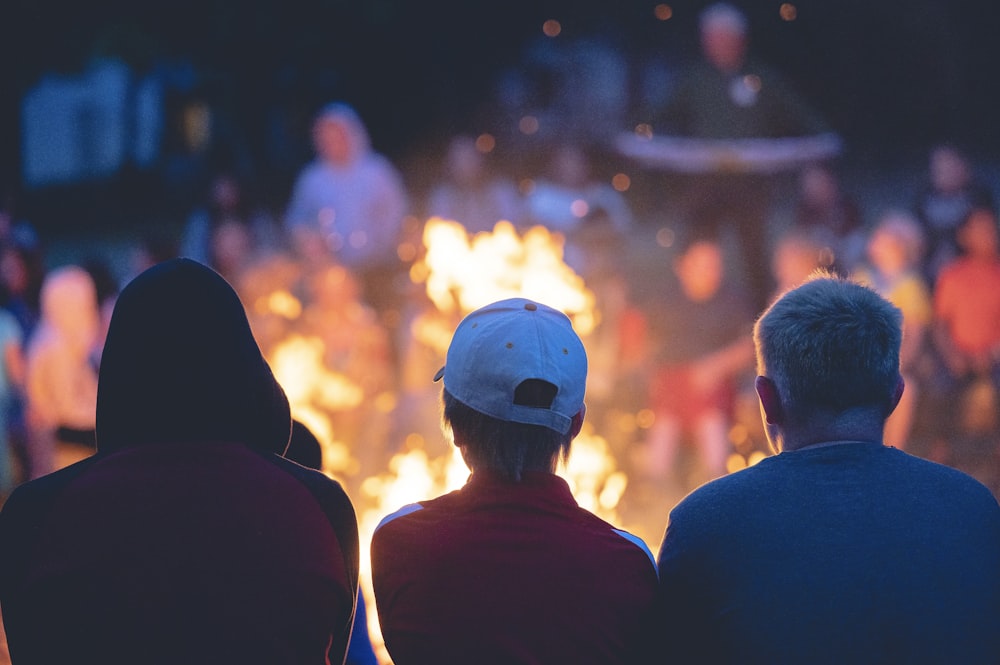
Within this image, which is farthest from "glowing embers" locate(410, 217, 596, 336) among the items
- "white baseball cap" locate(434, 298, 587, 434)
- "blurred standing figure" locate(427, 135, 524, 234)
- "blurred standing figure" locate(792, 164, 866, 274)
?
"white baseball cap" locate(434, 298, 587, 434)

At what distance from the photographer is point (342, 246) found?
8.97 m

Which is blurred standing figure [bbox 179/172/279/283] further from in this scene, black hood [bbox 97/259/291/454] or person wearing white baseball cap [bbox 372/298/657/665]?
person wearing white baseball cap [bbox 372/298/657/665]

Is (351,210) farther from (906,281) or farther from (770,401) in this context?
(770,401)

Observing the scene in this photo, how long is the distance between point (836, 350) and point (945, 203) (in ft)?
23.5

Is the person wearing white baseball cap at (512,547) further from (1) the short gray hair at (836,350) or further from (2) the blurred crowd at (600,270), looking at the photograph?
(2) the blurred crowd at (600,270)

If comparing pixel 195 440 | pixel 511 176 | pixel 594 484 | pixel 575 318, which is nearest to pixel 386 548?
pixel 195 440

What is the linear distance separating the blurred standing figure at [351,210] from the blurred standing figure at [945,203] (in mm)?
4336

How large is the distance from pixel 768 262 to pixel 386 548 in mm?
7414

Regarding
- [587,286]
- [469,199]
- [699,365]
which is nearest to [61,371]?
[469,199]

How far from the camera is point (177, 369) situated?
2039 millimetres

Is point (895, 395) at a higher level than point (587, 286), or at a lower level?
lower

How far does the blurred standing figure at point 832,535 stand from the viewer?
1.88m

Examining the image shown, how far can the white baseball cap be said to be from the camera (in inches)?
82.2

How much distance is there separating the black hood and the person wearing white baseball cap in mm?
390
